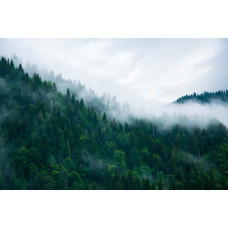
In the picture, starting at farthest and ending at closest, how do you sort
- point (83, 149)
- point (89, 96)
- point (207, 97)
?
point (207, 97) → point (89, 96) → point (83, 149)

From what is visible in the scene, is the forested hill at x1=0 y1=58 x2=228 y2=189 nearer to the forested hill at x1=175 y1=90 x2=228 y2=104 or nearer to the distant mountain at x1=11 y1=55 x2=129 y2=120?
the distant mountain at x1=11 y1=55 x2=129 y2=120

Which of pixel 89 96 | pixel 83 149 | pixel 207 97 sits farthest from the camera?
pixel 207 97

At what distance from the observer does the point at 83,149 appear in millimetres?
60656

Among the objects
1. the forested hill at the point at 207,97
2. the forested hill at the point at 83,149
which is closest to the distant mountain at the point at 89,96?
the forested hill at the point at 83,149

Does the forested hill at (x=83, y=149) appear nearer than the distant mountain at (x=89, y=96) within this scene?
Yes

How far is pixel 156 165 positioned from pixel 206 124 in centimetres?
4940

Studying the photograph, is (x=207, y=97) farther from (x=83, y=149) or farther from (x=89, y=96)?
(x=83, y=149)

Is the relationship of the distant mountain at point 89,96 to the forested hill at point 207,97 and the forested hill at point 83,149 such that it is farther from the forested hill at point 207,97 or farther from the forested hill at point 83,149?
the forested hill at point 207,97

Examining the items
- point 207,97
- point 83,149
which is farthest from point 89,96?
point 207,97

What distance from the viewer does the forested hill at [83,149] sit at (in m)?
42.4

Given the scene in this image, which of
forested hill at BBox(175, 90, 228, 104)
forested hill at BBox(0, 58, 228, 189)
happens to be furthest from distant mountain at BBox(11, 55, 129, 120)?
forested hill at BBox(175, 90, 228, 104)

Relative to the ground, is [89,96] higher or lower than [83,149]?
higher

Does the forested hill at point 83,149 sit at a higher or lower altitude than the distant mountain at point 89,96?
lower

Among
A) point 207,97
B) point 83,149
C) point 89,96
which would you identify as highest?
point 207,97
